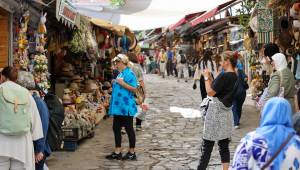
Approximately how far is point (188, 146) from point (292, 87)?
3.11m

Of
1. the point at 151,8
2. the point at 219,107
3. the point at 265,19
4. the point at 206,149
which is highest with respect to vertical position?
the point at 151,8

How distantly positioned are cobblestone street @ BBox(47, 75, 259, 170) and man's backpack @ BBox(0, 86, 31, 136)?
8.61 feet

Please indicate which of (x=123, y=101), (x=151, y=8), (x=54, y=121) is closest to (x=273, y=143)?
(x=54, y=121)

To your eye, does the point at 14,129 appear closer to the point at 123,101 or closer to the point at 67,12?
the point at 123,101

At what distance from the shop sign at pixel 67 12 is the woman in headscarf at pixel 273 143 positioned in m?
4.85

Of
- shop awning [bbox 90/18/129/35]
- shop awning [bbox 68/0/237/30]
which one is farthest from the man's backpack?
shop awning [bbox 90/18/129/35]

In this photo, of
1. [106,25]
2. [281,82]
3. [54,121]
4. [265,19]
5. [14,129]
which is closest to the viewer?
[14,129]

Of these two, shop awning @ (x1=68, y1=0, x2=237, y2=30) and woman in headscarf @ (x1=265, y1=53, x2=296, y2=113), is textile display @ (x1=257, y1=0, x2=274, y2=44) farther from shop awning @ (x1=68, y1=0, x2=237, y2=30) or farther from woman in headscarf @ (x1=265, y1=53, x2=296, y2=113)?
woman in headscarf @ (x1=265, y1=53, x2=296, y2=113)

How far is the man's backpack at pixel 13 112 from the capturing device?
17.3 feet

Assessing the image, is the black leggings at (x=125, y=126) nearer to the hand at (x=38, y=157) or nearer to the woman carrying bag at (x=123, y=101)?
the woman carrying bag at (x=123, y=101)

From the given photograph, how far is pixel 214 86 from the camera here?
20.9 ft

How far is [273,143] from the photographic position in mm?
3479

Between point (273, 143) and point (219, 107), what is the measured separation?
3.04 m

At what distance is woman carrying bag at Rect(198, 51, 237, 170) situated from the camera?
638 centimetres
